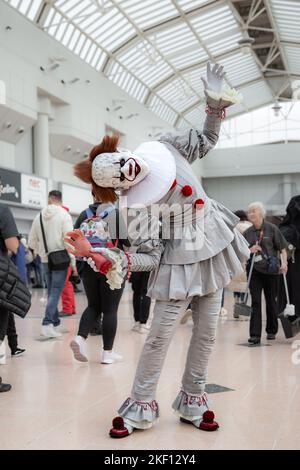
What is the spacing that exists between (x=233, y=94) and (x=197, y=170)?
2917cm

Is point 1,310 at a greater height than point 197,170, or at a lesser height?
lesser

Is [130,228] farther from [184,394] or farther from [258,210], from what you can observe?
[258,210]

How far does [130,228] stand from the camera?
2875 millimetres

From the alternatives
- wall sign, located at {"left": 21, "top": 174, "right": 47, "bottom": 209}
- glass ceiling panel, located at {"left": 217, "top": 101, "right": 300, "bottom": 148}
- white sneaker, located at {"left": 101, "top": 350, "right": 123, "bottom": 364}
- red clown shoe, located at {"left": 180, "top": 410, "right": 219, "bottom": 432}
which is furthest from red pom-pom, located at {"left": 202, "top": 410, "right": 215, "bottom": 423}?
glass ceiling panel, located at {"left": 217, "top": 101, "right": 300, "bottom": 148}

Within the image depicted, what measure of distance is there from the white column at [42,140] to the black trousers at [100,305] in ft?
43.4

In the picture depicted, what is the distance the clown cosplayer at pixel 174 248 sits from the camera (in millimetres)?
2834

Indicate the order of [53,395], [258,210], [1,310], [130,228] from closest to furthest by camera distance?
[130,228]
[53,395]
[1,310]
[258,210]

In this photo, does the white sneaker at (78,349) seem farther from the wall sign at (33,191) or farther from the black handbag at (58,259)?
the wall sign at (33,191)

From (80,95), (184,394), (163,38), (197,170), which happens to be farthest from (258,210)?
(197,170)

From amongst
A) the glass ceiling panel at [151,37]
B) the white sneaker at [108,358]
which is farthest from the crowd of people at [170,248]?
the glass ceiling panel at [151,37]

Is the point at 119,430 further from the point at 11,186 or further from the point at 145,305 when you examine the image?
the point at 11,186

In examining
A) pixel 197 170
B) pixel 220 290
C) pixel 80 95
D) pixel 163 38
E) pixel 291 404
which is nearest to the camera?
pixel 220 290

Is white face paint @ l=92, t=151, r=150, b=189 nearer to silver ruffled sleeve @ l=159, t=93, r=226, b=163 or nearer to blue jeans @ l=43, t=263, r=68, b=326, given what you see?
silver ruffled sleeve @ l=159, t=93, r=226, b=163

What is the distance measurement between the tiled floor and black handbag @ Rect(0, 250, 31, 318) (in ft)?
1.88
